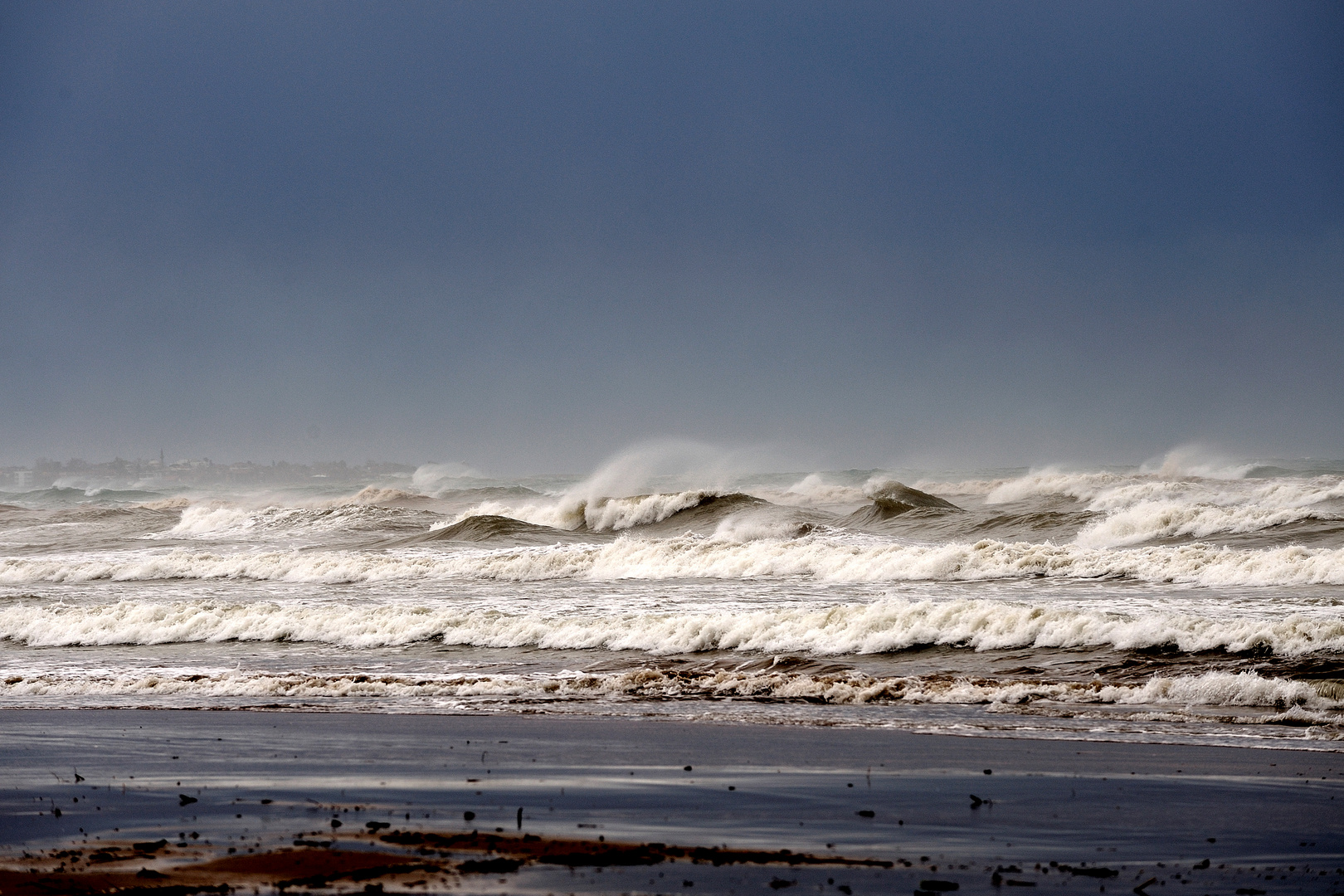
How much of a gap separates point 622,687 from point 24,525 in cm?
5263

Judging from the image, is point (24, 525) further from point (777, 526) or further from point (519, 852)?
point (519, 852)

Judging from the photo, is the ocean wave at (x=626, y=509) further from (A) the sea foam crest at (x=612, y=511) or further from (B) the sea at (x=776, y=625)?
(B) the sea at (x=776, y=625)

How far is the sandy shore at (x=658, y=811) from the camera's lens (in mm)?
5410

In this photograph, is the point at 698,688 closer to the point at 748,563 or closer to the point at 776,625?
the point at 776,625

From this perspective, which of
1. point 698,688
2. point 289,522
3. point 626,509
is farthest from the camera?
point 289,522

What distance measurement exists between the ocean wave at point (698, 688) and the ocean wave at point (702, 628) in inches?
64.8

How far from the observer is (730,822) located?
21.8 ft

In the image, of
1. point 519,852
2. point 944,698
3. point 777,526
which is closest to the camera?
point 519,852

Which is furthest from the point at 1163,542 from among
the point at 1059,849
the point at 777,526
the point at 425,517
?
the point at 425,517

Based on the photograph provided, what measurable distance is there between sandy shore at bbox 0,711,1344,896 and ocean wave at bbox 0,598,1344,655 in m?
5.22

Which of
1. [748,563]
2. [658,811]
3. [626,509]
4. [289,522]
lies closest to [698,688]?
[658,811]

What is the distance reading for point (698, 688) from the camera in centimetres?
1378

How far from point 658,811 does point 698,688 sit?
6857 mm

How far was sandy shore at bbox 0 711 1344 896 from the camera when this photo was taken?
541 centimetres
